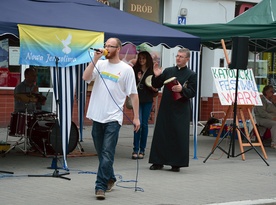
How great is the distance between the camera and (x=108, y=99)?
28.5ft

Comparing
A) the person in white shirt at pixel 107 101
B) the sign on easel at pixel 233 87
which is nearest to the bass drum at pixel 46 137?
the sign on easel at pixel 233 87

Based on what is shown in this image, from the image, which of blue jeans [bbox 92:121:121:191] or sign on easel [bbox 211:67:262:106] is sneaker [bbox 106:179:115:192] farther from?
sign on easel [bbox 211:67:262:106]

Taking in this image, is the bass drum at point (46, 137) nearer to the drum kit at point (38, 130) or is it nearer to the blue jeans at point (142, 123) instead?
the drum kit at point (38, 130)

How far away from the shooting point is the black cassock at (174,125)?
36.9ft

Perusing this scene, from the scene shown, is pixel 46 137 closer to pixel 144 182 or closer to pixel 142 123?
pixel 142 123

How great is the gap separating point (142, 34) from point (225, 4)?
9.91m

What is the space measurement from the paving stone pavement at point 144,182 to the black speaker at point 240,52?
1.72m

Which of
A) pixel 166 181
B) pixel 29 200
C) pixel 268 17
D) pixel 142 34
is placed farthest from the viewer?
pixel 268 17

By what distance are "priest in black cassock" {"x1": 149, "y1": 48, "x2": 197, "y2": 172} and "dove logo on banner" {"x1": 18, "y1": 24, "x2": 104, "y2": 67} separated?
3.84ft

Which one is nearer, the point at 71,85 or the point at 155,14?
the point at 71,85

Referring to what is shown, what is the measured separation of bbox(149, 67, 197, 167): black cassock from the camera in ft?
36.9

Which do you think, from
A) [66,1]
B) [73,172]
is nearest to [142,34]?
[66,1]

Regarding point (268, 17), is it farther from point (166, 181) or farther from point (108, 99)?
point (108, 99)

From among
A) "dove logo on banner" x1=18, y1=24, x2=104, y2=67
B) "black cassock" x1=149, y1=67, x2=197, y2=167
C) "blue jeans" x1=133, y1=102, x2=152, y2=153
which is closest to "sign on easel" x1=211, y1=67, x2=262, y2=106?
"blue jeans" x1=133, y1=102, x2=152, y2=153
